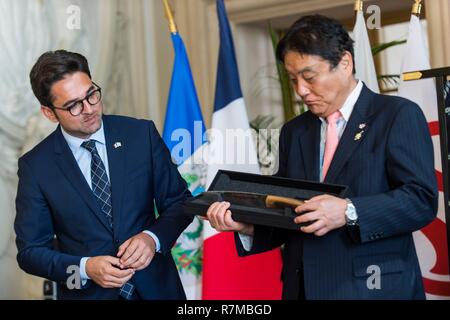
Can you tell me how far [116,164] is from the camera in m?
2.53

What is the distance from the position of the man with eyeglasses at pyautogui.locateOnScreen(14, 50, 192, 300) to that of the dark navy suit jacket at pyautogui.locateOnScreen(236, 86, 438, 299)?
0.52 meters

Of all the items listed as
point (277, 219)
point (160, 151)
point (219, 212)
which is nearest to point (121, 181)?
point (160, 151)

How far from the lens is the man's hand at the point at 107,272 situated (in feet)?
7.61

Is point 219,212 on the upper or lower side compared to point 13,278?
upper

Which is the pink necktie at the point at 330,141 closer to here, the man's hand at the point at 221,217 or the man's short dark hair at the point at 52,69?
the man's hand at the point at 221,217

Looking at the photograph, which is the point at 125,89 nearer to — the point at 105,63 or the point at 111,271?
the point at 105,63

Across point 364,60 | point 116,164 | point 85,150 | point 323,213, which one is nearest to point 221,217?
point 323,213

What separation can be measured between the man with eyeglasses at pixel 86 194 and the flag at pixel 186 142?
1446 millimetres

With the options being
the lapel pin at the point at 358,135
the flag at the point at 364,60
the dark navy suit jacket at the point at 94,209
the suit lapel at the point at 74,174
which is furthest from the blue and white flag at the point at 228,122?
the lapel pin at the point at 358,135

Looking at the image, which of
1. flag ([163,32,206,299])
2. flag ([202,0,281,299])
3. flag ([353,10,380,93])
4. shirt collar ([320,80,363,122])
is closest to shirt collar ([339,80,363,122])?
shirt collar ([320,80,363,122])

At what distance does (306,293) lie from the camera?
2240mm

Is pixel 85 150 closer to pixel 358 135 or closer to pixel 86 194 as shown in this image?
pixel 86 194

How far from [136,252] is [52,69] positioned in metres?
0.67

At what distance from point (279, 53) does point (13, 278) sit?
2349mm
